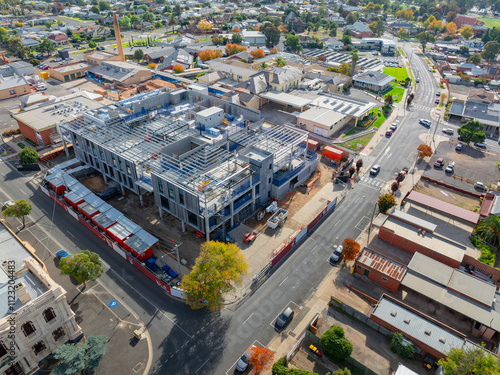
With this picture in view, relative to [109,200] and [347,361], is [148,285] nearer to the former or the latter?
[109,200]

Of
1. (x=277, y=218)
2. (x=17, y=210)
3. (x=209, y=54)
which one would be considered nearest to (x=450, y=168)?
(x=277, y=218)

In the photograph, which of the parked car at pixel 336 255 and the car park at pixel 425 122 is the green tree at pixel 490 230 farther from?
the car park at pixel 425 122

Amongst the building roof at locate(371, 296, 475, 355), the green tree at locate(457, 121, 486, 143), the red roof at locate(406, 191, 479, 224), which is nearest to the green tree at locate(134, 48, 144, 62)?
the green tree at locate(457, 121, 486, 143)

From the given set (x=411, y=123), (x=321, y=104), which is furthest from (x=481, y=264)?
(x=321, y=104)

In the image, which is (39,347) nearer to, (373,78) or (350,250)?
(350,250)

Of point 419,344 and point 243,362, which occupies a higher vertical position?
point 419,344

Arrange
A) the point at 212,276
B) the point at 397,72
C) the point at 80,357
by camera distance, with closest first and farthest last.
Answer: the point at 80,357 < the point at 212,276 < the point at 397,72

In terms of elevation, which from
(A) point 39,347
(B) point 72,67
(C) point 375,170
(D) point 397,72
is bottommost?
(C) point 375,170
